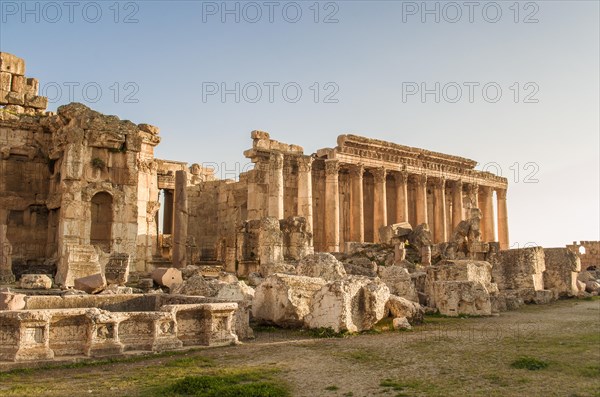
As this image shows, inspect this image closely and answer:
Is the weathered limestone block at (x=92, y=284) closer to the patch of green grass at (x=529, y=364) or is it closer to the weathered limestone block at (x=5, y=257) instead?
the weathered limestone block at (x=5, y=257)

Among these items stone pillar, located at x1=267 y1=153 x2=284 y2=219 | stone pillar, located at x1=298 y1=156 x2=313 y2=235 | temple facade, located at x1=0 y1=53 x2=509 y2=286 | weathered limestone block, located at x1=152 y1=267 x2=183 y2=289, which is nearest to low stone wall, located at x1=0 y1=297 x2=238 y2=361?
weathered limestone block, located at x1=152 y1=267 x2=183 y2=289

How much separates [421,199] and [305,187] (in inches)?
424

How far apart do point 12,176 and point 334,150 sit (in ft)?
64.0

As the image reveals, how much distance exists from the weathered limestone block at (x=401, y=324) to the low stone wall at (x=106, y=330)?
12.4ft

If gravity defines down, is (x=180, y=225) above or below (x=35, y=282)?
above

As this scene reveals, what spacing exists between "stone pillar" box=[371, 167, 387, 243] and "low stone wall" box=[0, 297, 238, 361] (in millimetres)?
29369

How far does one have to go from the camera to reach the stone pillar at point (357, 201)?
119ft

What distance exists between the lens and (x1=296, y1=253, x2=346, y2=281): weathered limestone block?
14.7m

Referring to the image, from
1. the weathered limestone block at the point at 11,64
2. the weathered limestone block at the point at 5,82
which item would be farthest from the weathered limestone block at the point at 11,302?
the weathered limestone block at the point at 11,64

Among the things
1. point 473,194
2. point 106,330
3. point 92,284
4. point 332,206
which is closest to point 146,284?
point 92,284

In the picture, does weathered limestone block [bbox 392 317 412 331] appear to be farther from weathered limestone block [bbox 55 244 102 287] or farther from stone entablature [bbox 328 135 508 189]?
stone entablature [bbox 328 135 508 189]

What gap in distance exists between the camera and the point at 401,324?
11320 mm

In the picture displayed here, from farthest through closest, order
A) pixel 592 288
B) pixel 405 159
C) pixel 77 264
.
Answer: pixel 405 159 → pixel 592 288 → pixel 77 264

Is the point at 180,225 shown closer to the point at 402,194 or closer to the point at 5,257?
the point at 5,257
